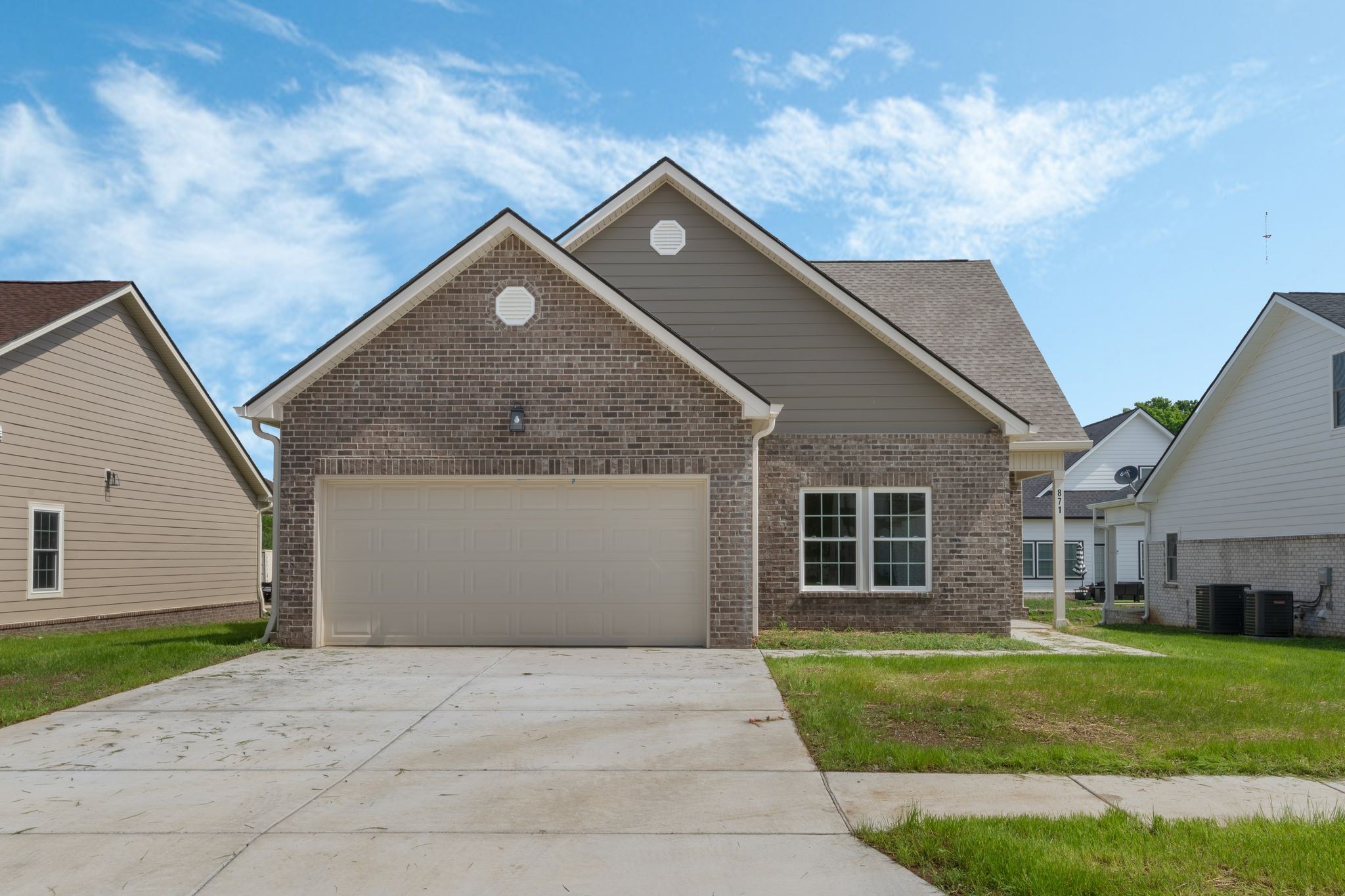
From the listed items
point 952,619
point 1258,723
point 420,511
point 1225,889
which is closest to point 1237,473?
point 952,619

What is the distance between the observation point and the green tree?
69000 mm

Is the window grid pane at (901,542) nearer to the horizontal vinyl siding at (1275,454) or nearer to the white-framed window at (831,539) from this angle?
the white-framed window at (831,539)

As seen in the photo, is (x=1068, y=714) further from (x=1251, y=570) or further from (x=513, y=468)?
(x=1251, y=570)

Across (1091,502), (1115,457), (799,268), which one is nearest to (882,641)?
(799,268)

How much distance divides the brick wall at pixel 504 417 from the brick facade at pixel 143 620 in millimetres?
6436

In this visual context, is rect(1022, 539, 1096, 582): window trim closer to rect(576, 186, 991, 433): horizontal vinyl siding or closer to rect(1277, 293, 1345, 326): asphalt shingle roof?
rect(1277, 293, 1345, 326): asphalt shingle roof

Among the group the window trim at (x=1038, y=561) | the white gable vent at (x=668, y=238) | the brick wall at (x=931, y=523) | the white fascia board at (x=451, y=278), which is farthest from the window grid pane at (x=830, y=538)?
the window trim at (x=1038, y=561)

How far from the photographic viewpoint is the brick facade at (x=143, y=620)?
18016 mm

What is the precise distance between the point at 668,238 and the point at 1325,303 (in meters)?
12.5

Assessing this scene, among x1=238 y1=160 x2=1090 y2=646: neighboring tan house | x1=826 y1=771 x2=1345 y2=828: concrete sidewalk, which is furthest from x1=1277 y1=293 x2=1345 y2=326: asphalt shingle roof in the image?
x1=826 y1=771 x2=1345 y2=828: concrete sidewalk

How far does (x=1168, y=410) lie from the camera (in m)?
69.9

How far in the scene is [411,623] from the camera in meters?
14.5

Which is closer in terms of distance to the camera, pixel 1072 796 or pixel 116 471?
pixel 1072 796

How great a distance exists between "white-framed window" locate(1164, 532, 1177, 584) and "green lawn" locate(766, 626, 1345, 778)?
12.7 m
